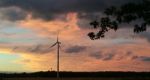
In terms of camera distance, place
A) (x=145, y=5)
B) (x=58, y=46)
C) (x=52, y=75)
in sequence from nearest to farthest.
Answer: (x=145, y=5)
(x=58, y=46)
(x=52, y=75)

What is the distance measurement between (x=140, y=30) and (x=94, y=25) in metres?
4.83

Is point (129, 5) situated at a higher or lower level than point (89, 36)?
higher

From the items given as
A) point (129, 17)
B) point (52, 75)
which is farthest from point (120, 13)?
point (52, 75)

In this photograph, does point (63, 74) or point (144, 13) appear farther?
point (63, 74)

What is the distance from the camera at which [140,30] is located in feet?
166

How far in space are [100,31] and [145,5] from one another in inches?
212

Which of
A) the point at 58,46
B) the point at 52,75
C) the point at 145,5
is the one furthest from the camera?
the point at 52,75

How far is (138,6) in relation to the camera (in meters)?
50.5

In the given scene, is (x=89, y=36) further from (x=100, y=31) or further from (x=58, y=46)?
(x=58, y=46)

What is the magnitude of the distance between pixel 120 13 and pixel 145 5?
2783mm

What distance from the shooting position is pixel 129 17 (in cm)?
5122

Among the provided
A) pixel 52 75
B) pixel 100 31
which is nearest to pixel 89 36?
pixel 100 31

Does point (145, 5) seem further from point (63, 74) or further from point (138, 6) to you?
point (63, 74)

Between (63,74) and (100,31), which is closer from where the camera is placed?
(100,31)
